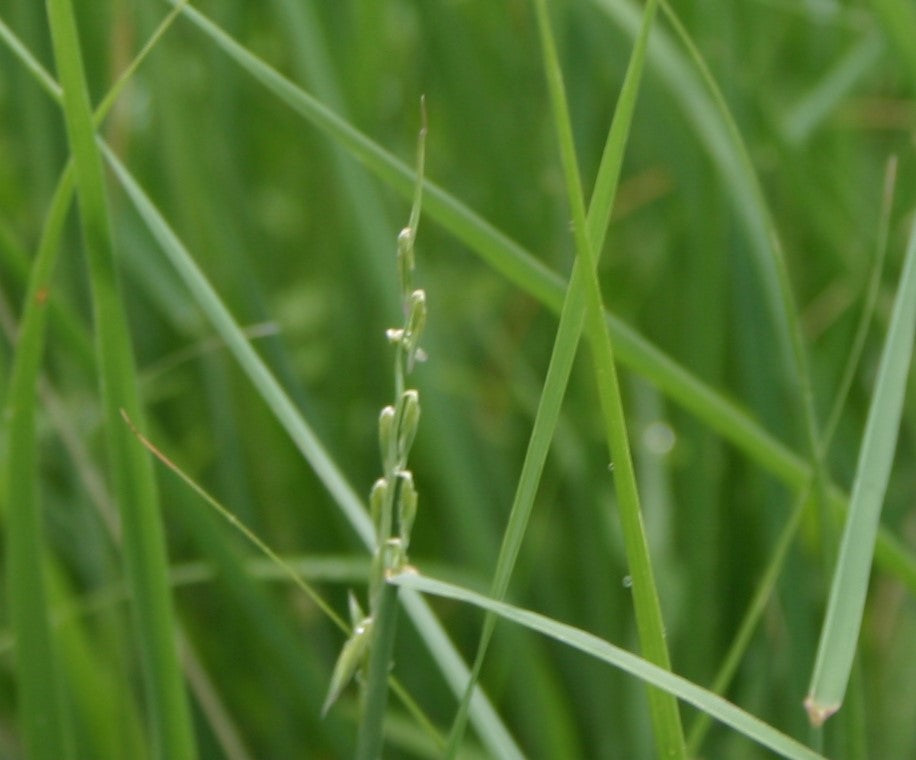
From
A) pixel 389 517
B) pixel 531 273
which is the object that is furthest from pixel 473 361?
pixel 389 517

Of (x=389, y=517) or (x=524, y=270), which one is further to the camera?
(x=524, y=270)

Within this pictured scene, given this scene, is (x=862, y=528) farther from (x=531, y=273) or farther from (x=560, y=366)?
(x=531, y=273)

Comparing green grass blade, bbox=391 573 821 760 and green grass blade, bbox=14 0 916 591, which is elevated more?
green grass blade, bbox=14 0 916 591

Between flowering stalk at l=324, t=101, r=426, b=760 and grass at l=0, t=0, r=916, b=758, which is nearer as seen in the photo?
flowering stalk at l=324, t=101, r=426, b=760

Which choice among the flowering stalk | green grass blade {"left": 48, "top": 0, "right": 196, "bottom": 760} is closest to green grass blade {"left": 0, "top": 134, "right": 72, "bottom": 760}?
green grass blade {"left": 48, "top": 0, "right": 196, "bottom": 760}

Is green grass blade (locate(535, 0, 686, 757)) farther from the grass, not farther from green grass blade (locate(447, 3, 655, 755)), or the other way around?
the grass

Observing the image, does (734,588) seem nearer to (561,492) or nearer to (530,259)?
(561,492)
